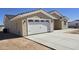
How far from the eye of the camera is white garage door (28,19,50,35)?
13.7m

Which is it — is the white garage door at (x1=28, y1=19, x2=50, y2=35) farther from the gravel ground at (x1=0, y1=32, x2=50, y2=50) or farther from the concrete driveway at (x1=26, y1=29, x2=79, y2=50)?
the gravel ground at (x1=0, y1=32, x2=50, y2=50)

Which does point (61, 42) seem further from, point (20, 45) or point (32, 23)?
point (32, 23)

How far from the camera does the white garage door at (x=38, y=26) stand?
44.9 ft

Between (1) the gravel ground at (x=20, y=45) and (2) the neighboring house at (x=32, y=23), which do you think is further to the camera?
(2) the neighboring house at (x=32, y=23)

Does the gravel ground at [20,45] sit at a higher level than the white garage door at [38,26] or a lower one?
lower

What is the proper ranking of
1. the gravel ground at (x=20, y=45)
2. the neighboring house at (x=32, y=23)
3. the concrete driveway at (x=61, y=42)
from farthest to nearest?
the neighboring house at (x=32, y=23), the gravel ground at (x=20, y=45), the concrete driveway at (x=61, y=42)

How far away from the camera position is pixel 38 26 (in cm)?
1452

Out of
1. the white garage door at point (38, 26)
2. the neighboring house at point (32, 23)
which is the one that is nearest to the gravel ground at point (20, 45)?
the neighboring house at point (32, 23)

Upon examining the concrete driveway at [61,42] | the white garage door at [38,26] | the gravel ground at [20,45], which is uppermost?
the white garage door at [38,26]

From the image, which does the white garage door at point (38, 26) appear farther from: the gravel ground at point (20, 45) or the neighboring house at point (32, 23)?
the gravel ground at point (20, 45)
